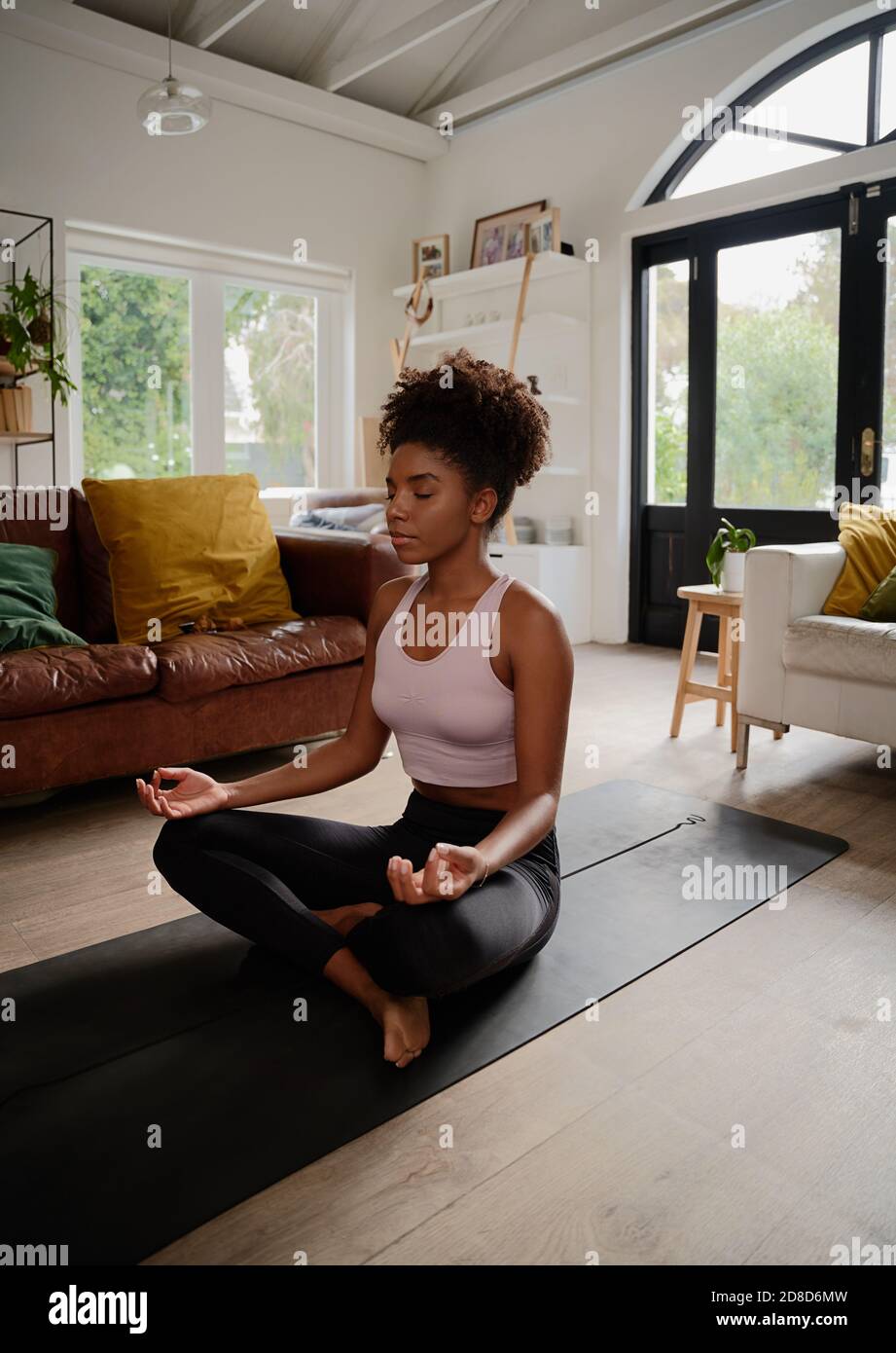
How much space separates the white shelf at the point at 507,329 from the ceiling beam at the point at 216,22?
5.52 feet

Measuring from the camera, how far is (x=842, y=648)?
282cm

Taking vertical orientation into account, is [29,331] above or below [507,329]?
below

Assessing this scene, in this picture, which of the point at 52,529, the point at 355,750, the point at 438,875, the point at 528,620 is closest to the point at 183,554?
the point at 52,529

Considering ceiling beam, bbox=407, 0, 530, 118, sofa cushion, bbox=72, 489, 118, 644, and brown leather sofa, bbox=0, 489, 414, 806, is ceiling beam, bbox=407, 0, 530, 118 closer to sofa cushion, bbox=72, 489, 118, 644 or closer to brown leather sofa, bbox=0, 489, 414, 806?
brown leather sofa, bbox=0, 489, 414, 806

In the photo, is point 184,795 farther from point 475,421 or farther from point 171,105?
point 171,105

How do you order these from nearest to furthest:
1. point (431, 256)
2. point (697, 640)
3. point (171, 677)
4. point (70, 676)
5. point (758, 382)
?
point (70, 676)
point (171, 677)
point (697, 640)
point (758, 382)
point (431, 256)

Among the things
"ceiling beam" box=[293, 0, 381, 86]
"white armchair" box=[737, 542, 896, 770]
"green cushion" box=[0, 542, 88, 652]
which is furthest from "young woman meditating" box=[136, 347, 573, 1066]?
"ceiling beam" box=[293, 0, 381, 86]

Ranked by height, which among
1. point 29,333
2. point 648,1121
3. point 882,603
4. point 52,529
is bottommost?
point 648,1121

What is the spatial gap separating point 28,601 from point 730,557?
7.19 feet

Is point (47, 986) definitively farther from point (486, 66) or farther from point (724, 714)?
point (486, 66)

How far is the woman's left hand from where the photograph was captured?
1265mm

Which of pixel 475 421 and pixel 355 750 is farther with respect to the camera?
pixel 355 750

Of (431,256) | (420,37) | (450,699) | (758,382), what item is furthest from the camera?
(431,256)

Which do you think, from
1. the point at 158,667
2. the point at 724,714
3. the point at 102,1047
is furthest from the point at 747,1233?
the point at 724,714
